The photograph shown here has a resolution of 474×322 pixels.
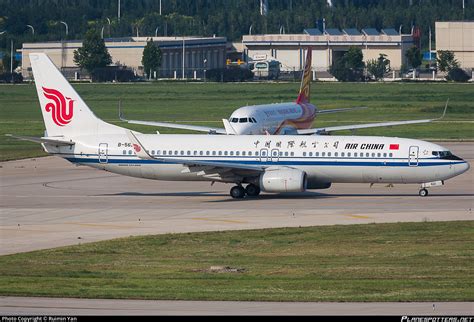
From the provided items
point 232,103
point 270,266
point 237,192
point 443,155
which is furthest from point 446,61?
point 270,266

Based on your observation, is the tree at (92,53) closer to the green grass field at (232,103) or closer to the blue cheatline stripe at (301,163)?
the green grass field at (232,103)

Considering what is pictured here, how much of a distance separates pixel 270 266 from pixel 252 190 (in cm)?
2081

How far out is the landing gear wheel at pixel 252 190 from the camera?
57.0 m

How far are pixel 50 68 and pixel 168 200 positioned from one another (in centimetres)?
950

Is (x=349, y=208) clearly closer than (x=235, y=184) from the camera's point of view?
Yes

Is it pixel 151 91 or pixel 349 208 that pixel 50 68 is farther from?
pixel 151 91

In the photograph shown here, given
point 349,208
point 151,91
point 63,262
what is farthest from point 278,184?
point 151,91

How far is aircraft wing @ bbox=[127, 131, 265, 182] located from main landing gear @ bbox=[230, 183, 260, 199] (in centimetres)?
51

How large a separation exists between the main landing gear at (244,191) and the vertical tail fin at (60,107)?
7063 millimetres

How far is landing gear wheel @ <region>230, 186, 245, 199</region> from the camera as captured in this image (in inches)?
2224

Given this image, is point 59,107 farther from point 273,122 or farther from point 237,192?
point 273,122

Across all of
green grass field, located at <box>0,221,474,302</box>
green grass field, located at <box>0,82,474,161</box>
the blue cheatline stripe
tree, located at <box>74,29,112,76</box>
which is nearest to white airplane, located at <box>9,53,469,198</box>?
the blue cheatline stripe

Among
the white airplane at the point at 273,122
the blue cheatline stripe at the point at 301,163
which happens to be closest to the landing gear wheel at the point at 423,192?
the blue cheatline stripe at the point at 301,163

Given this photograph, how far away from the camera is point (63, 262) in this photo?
3741 cm
